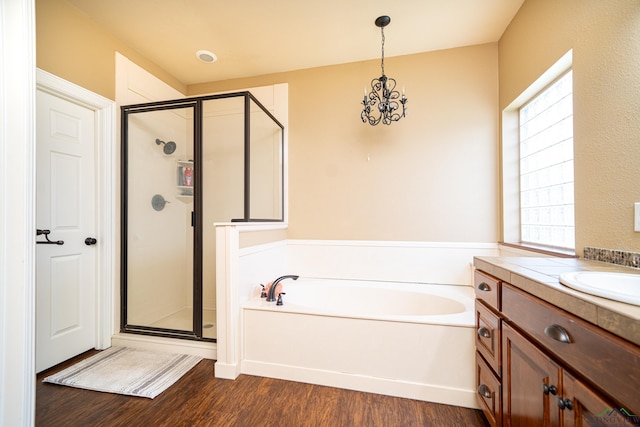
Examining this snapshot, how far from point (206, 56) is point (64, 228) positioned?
1.95 meters

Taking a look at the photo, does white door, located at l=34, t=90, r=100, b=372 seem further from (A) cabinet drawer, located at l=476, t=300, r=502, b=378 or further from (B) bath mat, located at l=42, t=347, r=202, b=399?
(A) cabinet drawer, located at l=476, t=300, r=502, b=378

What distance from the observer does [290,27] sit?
2.20m

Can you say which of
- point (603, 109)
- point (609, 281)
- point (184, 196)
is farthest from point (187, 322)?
point (603, 109)

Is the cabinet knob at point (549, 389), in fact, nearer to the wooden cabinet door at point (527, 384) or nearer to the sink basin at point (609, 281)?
the wooden cabinet door at point (527, 384)

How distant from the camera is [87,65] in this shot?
2086 millimetres

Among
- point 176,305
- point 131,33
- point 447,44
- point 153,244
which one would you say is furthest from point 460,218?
point 131,33

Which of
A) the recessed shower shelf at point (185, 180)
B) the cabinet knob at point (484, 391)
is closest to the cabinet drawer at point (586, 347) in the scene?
the cabinet knob at point (484, 391)

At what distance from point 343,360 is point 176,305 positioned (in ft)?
5.25

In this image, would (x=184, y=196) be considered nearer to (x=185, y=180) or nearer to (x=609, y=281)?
(x=185, y=180)

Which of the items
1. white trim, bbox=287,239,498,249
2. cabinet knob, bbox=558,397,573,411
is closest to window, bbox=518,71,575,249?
white trim, bbox=287,239,498,249

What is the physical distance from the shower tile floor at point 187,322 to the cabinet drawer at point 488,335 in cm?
190

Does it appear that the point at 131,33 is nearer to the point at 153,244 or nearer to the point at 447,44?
the point at 153,244

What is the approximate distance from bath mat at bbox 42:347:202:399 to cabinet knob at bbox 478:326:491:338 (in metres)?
1.94

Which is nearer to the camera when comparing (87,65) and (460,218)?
(87,65)
